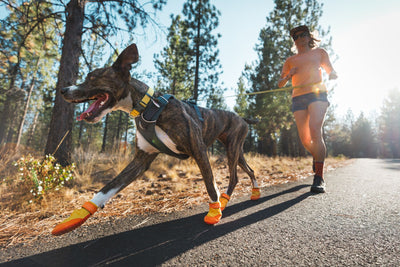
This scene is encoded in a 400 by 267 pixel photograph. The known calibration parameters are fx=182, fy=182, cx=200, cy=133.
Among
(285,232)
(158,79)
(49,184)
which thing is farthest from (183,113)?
(158,79)

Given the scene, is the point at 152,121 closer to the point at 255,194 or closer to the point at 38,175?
the point at 255,194

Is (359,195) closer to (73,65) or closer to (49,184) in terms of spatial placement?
(49,184)

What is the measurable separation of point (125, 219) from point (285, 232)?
4.85 ft

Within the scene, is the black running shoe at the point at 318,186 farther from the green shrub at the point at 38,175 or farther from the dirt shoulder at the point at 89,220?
the green shrub at the point at 38,175

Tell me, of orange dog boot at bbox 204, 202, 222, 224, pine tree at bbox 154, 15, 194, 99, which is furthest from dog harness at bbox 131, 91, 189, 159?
pine tree at bbox 154, 15, 194, 99

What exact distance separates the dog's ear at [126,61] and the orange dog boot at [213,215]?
1.50 meters

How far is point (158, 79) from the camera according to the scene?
14930 mm

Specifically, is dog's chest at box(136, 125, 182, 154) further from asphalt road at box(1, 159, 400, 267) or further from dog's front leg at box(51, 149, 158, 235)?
asphalt road at box(1, 159, 400, 267)

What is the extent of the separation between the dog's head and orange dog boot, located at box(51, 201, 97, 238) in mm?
736

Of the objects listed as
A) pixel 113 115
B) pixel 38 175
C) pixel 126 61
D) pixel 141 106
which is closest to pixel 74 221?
pixel 141 106

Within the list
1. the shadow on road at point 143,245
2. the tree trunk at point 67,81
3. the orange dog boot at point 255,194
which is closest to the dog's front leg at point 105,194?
the shadow on road at point 143,245

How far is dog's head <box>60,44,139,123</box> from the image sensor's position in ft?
5.39

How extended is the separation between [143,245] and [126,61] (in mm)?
1620

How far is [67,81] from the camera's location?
3998 mm
